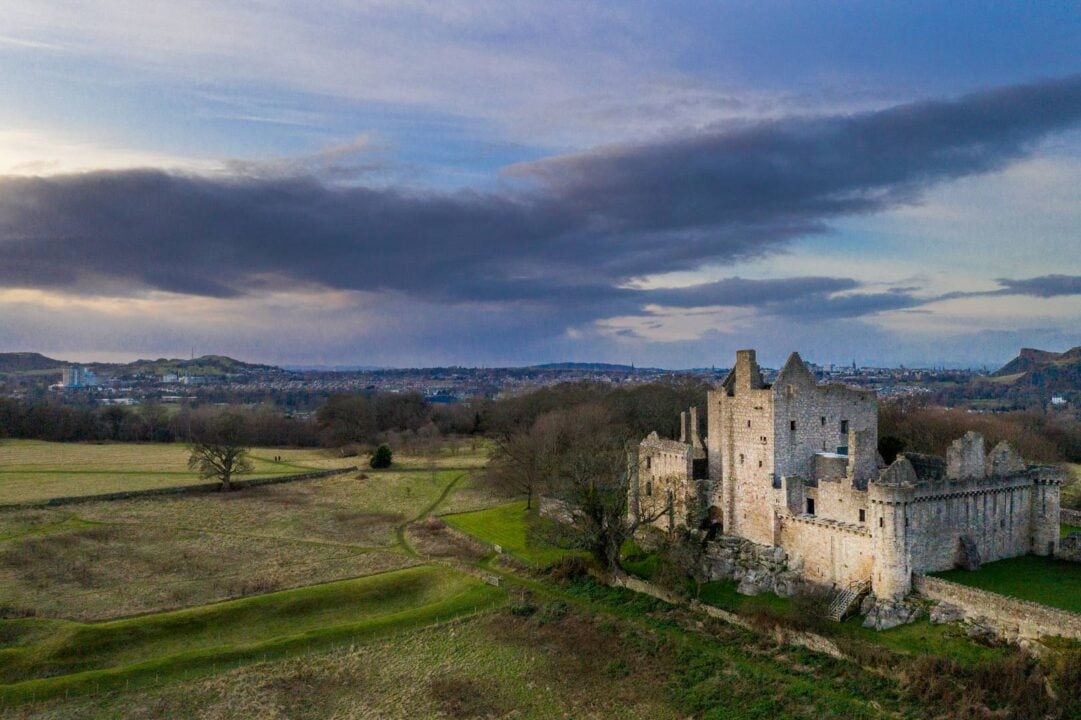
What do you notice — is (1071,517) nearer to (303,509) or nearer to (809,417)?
(809,417)

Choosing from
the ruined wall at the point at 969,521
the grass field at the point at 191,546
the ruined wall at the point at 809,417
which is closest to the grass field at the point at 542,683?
the ruined wall at the point at 969,521

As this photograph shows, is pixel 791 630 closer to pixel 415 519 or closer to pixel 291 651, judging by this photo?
pixel 291 651

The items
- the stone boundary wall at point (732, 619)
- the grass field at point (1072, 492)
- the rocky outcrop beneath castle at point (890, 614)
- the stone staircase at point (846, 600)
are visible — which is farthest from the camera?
the grass field at point (1072, 492)

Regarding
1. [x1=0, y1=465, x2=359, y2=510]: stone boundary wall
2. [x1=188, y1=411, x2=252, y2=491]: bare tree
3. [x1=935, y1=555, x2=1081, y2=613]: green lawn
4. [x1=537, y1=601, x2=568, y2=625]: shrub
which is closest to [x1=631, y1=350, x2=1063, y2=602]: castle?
[x1=935, y1=555, x2=1081, y2=613]: green lawn

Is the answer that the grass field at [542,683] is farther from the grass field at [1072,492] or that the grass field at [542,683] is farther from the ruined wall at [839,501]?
the grass field at [1072,492]

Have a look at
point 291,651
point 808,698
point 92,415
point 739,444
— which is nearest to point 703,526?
point 739,444

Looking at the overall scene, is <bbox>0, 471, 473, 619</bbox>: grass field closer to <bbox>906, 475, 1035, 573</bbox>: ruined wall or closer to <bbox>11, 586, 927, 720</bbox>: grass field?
<bbox>11, 586, 927, 720</bbox>: grass field
